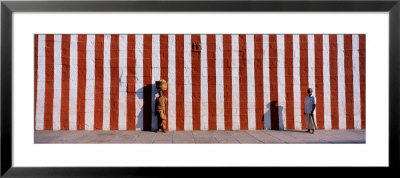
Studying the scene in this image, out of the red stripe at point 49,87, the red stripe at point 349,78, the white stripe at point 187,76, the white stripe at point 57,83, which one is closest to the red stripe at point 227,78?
the white stripe at point 187,76

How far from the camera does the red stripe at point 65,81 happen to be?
9.08 m

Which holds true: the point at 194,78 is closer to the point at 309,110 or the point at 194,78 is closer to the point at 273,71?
the point at 273,71

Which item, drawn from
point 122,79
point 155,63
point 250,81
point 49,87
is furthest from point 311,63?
point 49,87

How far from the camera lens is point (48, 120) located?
9117mm

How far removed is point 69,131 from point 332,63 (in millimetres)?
8250

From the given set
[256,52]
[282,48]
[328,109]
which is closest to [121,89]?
[256,52]

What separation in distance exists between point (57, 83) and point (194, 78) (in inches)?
163

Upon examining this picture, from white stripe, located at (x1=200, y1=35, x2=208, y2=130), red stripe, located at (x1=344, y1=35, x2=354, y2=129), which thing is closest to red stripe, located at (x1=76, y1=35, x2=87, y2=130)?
white stripe, located at (x1=200, y1=35, x2=208, y2=130)

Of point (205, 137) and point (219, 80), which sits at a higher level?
point (219, 80)

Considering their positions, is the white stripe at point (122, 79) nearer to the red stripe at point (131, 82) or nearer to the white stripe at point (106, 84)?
the red stripe at point (131, 82)

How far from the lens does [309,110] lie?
847cm
